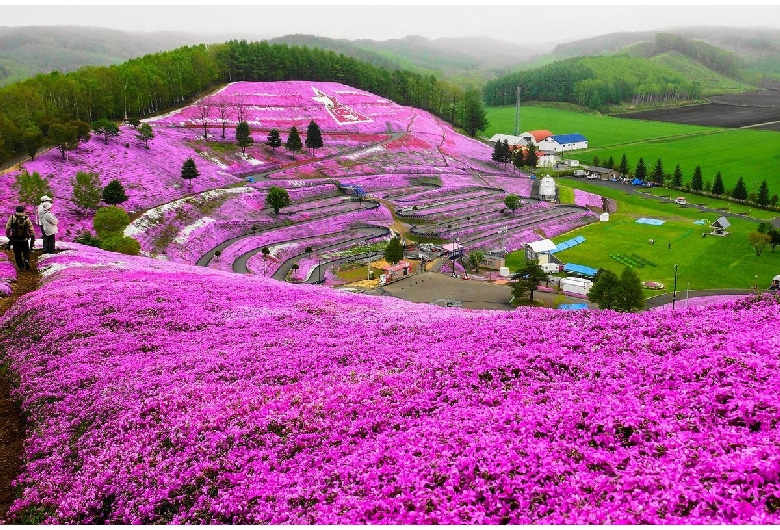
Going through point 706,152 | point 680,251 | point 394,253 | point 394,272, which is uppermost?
point 706,152

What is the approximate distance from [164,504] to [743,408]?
12.4m

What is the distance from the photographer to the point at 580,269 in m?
75.6

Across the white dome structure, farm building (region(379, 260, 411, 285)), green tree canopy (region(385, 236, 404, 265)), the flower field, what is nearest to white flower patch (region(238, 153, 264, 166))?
farm building (region(379, 260, 411, 285))

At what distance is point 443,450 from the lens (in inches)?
489

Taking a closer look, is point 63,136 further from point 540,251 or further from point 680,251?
point 680,251

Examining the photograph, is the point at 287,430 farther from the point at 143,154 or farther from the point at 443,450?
the point at 143,154

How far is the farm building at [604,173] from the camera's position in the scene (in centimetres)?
Answer: 14439

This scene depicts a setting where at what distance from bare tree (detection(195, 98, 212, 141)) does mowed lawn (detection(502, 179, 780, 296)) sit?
7584 centimetres

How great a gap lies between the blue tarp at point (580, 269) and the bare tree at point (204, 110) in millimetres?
80849

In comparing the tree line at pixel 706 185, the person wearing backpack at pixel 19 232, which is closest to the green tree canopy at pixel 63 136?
the person wearing backpack at pixel 19 232

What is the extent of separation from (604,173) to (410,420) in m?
149

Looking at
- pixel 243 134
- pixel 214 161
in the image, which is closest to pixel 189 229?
pixel 214 161

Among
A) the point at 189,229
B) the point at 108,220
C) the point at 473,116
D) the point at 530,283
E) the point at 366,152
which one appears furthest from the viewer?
the point at 473,116

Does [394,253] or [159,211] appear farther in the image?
[159,211]
